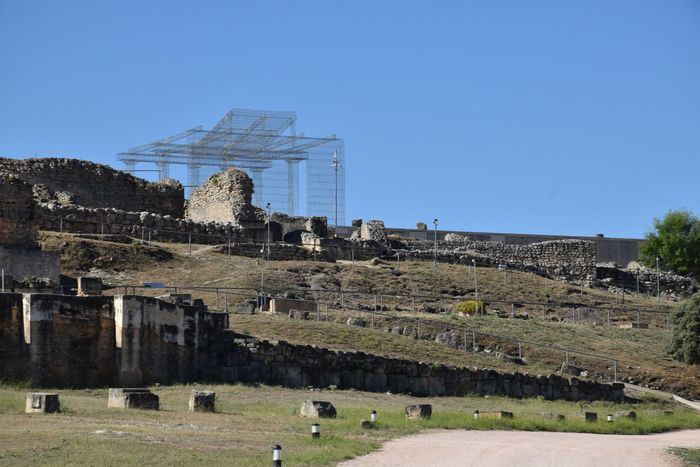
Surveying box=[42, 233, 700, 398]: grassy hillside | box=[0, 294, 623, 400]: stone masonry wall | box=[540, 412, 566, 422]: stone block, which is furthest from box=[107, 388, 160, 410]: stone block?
box=[42, 233, 700, 398]: grassy hillside

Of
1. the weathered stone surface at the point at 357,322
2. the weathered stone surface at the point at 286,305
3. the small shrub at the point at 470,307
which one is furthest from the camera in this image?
the small shrub at the point at 470,307

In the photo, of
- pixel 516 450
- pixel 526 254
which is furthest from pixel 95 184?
pixel 516 450

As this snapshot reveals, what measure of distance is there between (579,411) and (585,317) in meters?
18.7

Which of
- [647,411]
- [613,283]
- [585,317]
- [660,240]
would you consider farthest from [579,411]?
[660,240]

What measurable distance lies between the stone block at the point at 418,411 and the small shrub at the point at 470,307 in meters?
20.8

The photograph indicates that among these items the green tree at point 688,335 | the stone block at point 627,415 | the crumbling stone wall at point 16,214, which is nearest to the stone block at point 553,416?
the stone block at point 627,415

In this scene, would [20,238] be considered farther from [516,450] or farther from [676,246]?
[676,246]

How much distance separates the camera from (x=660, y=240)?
73.6 meters

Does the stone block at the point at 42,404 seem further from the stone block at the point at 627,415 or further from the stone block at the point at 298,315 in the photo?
the stone block at the point at 298,315

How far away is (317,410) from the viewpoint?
27625 millimetres

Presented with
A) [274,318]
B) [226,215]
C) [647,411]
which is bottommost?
[647,411]

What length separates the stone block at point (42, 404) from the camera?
24641 mm

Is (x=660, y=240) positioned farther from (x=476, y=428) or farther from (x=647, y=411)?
(x=476, y=428)

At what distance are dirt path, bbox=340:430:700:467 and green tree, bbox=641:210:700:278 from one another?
45.0m
